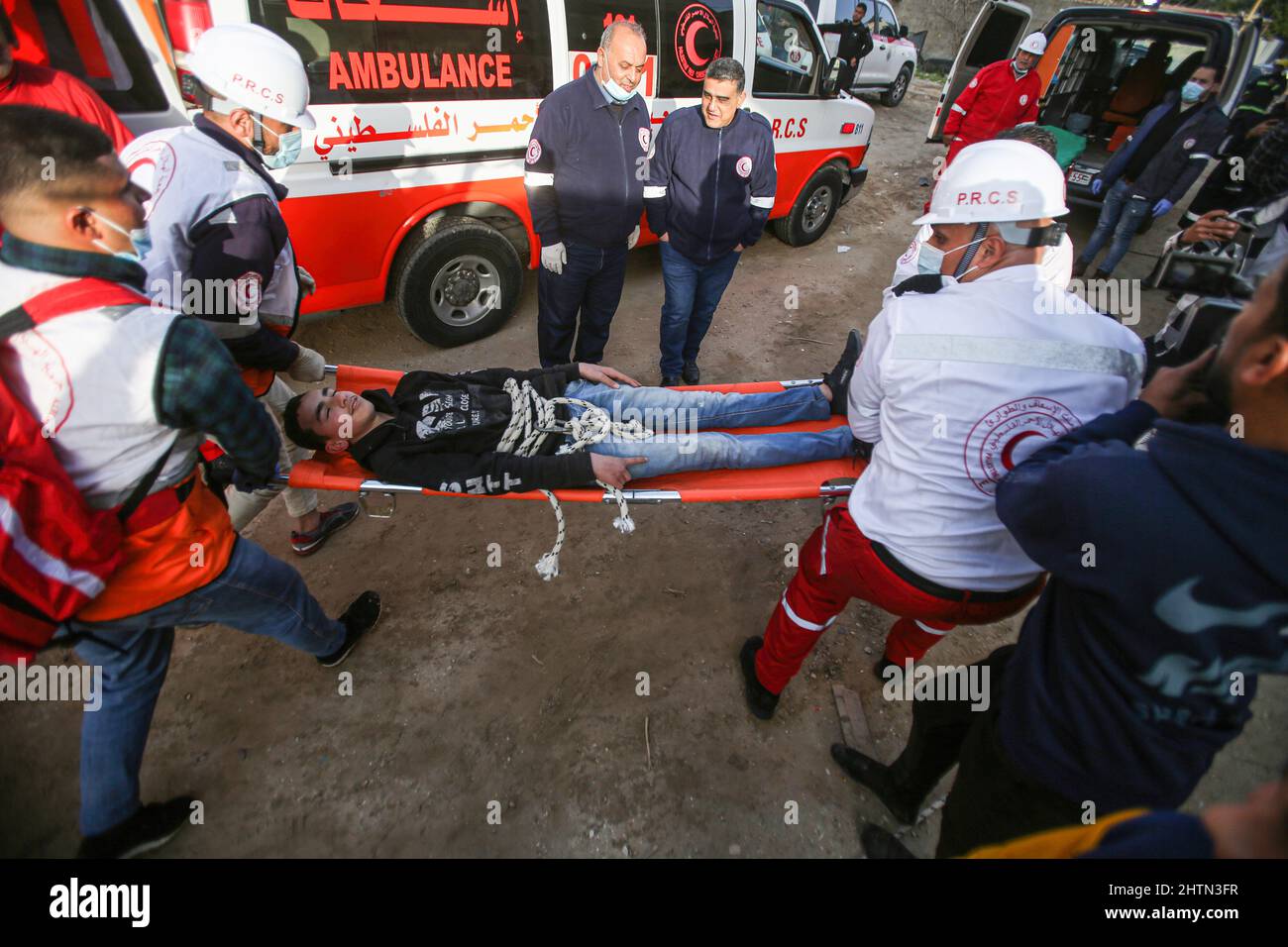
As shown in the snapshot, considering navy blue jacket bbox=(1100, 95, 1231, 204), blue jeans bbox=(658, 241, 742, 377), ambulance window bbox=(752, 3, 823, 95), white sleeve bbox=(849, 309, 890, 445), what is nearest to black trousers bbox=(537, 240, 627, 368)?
blue jeans bbox=(658, 241, 742, 377)

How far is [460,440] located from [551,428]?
41 centimetres

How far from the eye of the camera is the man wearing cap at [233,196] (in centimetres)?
202

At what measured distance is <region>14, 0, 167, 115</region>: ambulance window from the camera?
2.72m

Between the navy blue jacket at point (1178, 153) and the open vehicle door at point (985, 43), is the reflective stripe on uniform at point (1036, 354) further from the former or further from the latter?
the open vehicle door at point (985, 43)

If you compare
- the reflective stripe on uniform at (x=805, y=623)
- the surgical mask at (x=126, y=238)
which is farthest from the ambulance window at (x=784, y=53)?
the surgical mask at (x=126, y=238)

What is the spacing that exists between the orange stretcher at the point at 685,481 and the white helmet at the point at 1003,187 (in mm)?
1047

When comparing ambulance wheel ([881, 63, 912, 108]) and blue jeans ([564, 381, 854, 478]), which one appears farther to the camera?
ambulance wheel ([881, 63, 912, 108])

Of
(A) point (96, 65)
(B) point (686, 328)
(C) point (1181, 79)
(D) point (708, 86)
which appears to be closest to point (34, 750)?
(A) point (96, 65)

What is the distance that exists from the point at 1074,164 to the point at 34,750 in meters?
9.77

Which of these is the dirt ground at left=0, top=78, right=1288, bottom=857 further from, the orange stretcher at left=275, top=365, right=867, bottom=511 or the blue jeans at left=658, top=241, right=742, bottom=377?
the blue jeans at left=658, top=241, right=742, bottom=377

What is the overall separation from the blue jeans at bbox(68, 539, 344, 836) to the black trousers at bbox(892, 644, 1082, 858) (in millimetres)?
2114

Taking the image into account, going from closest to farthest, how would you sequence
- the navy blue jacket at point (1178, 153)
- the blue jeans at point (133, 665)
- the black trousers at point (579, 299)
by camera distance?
the blue jeans at point (133, 665) < the black trousers at point (579, 299) < the navy blue jacket at point (1178, 153)
